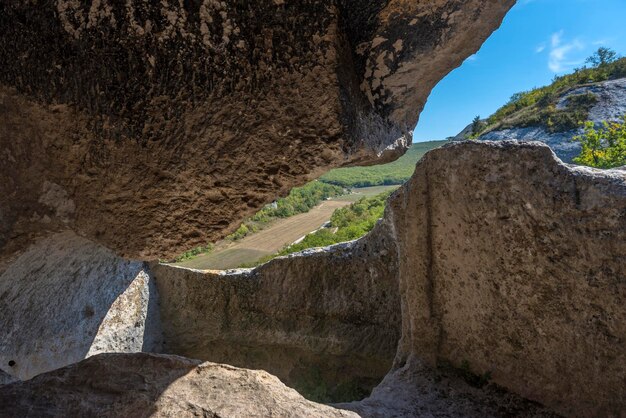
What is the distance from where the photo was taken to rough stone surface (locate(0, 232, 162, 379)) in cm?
384

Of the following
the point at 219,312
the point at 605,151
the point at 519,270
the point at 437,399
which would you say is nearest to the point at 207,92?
the point at 519,270

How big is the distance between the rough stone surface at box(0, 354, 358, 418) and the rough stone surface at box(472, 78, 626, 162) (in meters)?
12.7

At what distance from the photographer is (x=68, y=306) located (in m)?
4.59

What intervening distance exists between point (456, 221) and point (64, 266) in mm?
3609

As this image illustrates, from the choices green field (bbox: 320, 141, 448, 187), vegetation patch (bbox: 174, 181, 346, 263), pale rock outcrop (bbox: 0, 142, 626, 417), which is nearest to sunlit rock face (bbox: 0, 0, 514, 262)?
pale rock outcrop (bbox: 0, 142, 626, 417)


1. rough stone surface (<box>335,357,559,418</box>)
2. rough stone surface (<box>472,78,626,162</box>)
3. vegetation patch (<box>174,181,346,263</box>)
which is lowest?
rough stone surface (<box>335,357,559,418</box>)

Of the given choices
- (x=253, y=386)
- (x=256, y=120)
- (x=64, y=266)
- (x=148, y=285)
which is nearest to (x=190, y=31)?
(x=256, y=120)

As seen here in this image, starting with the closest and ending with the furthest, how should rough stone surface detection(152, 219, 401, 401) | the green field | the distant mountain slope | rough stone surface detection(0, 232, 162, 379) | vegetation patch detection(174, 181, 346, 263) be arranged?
rough stone surface detection(0, 232, 162, 379) < rough stone surface detection(152, 219, 401, 401) < the distant mountain slope < vegetation patch detection(174, 181, 346, 263) < the green field

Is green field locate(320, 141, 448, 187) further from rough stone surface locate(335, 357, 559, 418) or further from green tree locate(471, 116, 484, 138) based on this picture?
rough stone surface locate(335, 357, 559, 418)

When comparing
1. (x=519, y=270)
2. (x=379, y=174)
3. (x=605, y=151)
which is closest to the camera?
(x=519, y=270)

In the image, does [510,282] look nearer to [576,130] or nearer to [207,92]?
[207,92]

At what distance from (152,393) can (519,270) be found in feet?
6.34

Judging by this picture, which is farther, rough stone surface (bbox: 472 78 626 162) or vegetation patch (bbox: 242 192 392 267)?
rough stone surface (bbox: 472 78 626 162)

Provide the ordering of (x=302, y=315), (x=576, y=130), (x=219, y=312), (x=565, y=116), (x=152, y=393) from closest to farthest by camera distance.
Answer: (x=152, y=393) < (x=302, y=315) < (x=219, y=312) < (x=576, y=130) < (x=565, y=116)
